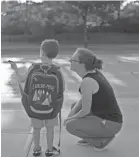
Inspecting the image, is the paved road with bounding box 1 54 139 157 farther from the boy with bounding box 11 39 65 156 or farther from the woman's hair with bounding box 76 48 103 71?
the woman's hair with bounding box 76 48 103 71

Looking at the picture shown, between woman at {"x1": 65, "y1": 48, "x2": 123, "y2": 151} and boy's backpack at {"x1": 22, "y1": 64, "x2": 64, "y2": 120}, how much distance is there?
33 cm

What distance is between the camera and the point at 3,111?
515 centimetres

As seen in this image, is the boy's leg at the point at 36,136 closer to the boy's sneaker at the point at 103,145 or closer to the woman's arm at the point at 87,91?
the woman's arm at the point at 87,91

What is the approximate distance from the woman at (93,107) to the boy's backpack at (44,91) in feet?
1.07

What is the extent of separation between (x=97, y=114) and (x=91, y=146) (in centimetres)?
45

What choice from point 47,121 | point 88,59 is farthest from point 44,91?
point 88,59

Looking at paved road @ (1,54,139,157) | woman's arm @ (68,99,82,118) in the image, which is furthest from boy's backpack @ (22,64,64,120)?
paved road @ (1,54,139,157)

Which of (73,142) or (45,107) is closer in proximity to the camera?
(45,107)

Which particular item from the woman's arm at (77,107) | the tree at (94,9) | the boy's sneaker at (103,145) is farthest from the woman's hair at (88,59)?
the tree at (94,9)

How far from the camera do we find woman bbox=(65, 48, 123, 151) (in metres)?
3.34

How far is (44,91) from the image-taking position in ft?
10.1

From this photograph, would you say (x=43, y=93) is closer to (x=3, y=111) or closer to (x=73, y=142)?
(x=73, y=142)

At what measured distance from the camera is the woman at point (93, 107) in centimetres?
334

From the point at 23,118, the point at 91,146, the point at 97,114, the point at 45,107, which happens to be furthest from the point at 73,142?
the point at 23,118
